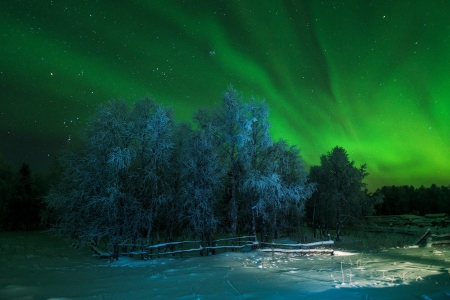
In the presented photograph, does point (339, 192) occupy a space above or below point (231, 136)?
below

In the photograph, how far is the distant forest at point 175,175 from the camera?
1975 centimetres

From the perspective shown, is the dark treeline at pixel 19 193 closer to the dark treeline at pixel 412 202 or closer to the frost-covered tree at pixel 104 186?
the frost-covered tree at pixel 104 186

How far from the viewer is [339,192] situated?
37031mm

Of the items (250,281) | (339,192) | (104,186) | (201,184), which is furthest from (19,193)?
(250,281)

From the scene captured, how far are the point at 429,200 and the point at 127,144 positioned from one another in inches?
3932

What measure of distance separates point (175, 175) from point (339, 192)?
928 inches

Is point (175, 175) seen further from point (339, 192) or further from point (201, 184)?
point (339, 192)

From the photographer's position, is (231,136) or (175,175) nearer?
(175,175)

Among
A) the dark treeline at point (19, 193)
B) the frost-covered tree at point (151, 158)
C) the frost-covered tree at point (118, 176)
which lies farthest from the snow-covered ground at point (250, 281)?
the dark treeline at point (19, 193)

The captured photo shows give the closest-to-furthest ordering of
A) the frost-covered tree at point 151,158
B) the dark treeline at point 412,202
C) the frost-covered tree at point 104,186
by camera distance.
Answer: the frost-covered tree at point 104,186
the frost-covered tree at point 151,158
the dark treeline at point 412,202

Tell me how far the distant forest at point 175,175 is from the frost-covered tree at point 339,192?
12.4 metres

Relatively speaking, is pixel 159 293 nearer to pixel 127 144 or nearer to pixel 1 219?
pixel 127 144

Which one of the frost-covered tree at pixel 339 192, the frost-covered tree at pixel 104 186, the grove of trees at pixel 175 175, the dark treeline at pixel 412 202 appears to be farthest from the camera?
the dark treeline at pixel 412 202

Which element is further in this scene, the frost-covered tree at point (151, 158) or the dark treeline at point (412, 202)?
the dark treeline at point (412, 202)
